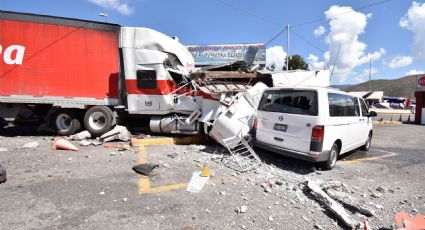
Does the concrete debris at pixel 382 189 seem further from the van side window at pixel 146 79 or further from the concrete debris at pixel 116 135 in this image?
the concrete debris at pixel 116 135

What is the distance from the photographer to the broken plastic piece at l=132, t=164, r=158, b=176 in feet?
18.1

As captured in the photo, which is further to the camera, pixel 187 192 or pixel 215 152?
pixel 215 152

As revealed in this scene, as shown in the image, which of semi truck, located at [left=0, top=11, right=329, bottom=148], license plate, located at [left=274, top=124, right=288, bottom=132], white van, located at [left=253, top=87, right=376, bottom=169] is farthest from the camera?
semi truck, located at [left=0, top=11, right=329, bottom=148]

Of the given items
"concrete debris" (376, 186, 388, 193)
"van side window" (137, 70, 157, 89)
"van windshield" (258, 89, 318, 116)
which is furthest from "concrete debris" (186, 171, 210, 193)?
"van side window" (137, 70, 157, 89)

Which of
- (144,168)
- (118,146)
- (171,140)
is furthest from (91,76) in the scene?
(144,168)

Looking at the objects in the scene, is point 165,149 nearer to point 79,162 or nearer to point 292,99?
point 79,162

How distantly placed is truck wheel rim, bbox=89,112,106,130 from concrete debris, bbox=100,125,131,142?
578 millimetres

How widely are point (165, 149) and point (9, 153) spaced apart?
392 centimetres

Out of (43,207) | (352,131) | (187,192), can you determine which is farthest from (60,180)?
(352,131)

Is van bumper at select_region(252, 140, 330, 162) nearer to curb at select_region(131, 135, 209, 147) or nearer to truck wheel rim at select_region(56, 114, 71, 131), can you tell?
curb at select_region(131, 135, 209, 147)

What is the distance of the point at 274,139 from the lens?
20.7 ft

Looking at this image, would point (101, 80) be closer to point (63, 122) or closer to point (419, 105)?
point (63, 122)

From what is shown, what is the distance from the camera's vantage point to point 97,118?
9.03 m

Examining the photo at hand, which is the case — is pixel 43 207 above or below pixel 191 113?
below
